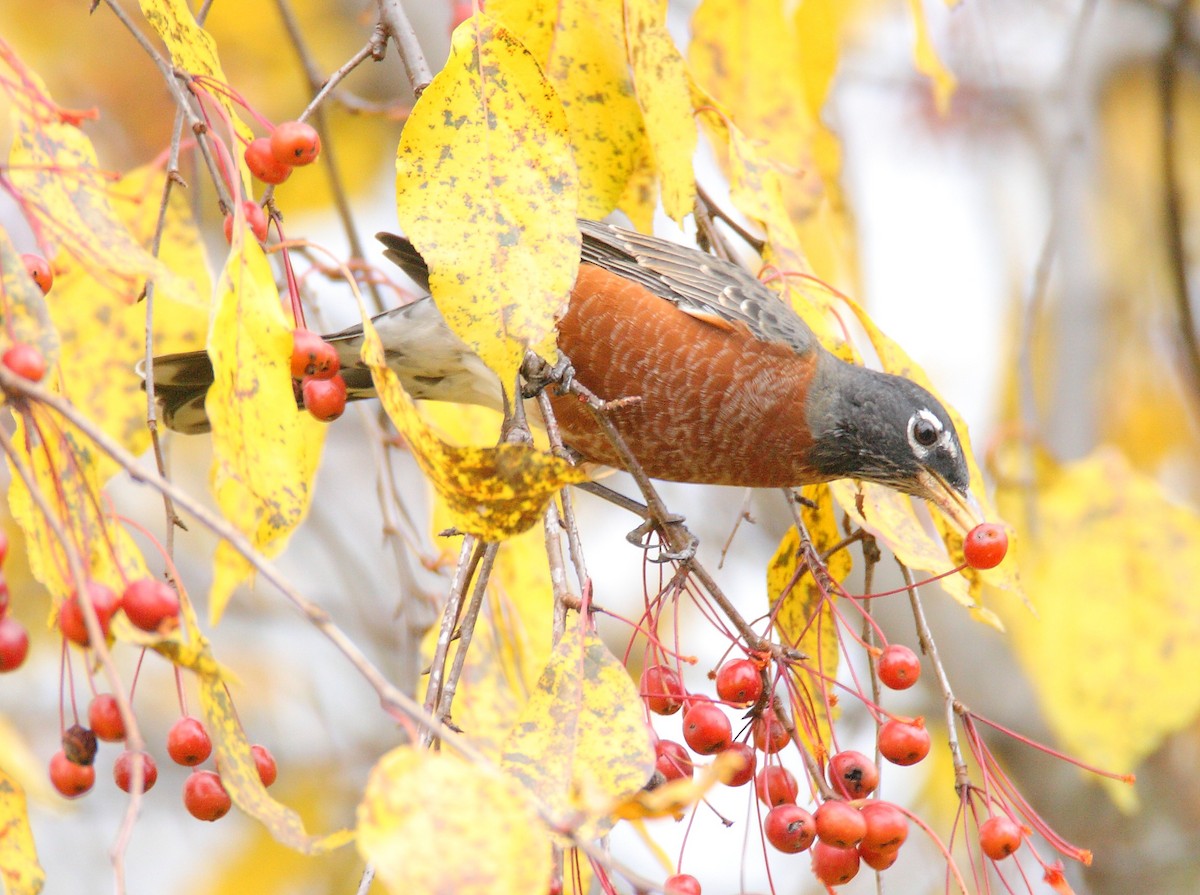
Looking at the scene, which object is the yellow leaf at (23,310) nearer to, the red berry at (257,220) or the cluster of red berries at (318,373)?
the cluster of red berries at (318,373)

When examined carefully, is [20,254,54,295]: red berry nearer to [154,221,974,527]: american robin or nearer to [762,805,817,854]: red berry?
[154,221,974,527]: american robin

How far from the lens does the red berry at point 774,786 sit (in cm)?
201

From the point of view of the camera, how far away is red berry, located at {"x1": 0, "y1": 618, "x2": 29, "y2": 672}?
1399 millimetres

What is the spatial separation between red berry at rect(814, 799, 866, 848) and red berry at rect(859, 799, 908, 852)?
34mm

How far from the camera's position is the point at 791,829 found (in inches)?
72.7

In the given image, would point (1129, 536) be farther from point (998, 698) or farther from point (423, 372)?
point (423, 372)

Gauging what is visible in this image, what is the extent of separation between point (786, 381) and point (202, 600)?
361cm

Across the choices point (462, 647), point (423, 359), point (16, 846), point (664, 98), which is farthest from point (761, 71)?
point (16, 846)

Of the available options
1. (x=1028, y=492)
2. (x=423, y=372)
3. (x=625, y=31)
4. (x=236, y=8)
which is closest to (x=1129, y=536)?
(x=1028, y=492)

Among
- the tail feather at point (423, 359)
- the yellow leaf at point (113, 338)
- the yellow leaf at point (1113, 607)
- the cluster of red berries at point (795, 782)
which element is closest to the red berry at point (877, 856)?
the cluster of red berries at point (795, 782)

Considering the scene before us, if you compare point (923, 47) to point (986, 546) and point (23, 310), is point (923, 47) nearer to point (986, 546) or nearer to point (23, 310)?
point (986, 546)

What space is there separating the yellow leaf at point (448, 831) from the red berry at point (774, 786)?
0.92 m

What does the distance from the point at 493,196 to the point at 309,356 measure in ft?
1.19

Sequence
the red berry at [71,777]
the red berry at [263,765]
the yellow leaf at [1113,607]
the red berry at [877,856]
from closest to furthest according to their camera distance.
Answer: the red berry at [71,777] → the red berry at [263,765] → the red berry at [877,856] → the yellow leaf at [1113,607]
